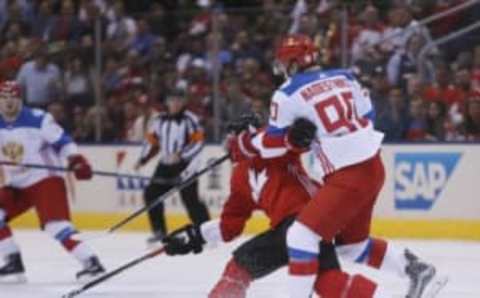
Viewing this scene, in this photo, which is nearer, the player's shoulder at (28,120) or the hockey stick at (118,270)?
the hockey stick at (118,270)

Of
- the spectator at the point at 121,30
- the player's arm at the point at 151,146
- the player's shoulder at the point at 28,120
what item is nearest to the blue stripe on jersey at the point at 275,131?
the player's shoulder at the point at 28,120

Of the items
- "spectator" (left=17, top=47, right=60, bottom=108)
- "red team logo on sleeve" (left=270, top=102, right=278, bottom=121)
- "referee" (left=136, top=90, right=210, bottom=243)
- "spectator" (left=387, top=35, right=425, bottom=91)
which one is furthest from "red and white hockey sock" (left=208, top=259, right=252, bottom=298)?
"spectator" (left=17, top=47, right=60, bottom=108)

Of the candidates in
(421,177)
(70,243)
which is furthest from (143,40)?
(70,243)

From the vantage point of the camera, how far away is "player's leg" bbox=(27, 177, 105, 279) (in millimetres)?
9070

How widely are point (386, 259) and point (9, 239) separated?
314 cm

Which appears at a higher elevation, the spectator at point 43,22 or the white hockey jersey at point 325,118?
the white hockey jersey at point 325,118

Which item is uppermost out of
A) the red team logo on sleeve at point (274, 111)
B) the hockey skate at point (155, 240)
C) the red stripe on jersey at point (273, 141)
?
the red team logo on sleeve at point (274, 111)

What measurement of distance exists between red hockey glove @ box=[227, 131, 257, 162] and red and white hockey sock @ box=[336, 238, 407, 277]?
0.61 metres

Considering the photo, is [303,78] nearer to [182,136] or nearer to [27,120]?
[27,120]

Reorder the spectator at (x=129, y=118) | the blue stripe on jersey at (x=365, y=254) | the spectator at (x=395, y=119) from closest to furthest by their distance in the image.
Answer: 1. the blue stripe on jersey at (x=365, y=254)
2. the spectator at (x=395, y=119)
3. the spectator at (x=129, y=118)

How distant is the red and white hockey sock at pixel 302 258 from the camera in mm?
6266

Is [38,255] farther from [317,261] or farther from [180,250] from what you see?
[317,261]

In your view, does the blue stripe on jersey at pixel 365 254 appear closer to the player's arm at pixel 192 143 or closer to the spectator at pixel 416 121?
the player's arm at pixel 192 143

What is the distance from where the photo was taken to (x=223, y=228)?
691 cm
